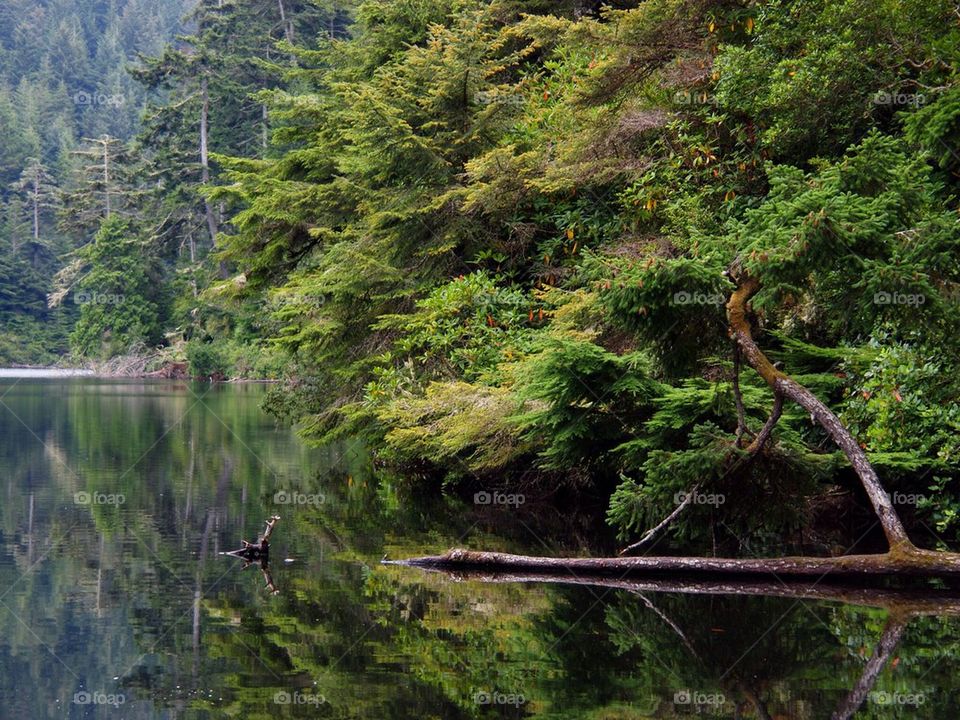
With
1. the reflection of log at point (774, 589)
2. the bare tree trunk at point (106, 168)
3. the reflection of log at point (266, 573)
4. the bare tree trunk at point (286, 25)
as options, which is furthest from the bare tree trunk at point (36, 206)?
the reflection of log at point (774, 589)

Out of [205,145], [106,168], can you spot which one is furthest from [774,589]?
[106,168]

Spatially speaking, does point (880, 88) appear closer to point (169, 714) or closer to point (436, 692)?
point (436, 692)

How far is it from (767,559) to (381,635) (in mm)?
3550

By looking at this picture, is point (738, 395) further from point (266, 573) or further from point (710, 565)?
point (266, 573)

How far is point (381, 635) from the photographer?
827 cm

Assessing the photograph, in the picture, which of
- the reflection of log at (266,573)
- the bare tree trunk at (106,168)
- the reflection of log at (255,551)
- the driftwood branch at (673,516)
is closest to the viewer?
the reflection of log at (266,573)

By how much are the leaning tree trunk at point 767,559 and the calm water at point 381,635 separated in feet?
1.52

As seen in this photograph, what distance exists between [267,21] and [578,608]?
57.9m

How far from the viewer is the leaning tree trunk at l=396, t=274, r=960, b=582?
9.65m

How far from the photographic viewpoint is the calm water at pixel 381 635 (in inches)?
266

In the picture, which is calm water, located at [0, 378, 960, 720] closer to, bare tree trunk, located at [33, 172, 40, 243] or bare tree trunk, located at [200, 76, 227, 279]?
bare tree trunk, located at [200, 76, 227, 279]

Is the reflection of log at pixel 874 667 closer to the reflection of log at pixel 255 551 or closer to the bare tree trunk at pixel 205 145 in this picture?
the reflection of log at pixel 255 551

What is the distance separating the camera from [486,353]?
53.4 feet

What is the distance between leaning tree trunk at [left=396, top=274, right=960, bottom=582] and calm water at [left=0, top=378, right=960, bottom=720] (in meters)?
0.46
